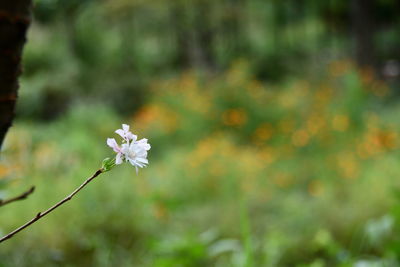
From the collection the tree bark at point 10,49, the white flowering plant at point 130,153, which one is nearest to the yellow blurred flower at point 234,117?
the tree bark at point 10,49

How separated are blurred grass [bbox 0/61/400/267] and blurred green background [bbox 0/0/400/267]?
17 millimetres

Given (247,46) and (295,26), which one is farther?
(295,26)

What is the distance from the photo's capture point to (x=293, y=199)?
462 cm

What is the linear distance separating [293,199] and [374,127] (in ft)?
7.96

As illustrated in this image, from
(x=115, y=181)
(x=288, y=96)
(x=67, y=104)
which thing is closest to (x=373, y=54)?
(x=288, y=96)

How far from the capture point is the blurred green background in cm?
334

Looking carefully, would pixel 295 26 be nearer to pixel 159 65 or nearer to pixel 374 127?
pixel 159 65

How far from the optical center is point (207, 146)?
643 centimetres

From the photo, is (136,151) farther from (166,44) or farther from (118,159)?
(166,44)

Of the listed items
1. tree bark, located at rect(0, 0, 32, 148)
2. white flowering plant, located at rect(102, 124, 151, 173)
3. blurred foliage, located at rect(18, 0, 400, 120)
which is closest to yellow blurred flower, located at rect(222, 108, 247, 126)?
blurred foliage, located at rect(18, 0, 400, 120)

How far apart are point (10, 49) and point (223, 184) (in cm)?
467

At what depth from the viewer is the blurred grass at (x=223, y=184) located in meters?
3.17

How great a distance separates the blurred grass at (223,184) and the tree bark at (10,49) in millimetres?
638

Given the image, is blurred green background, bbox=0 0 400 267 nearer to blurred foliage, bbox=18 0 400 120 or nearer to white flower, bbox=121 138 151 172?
blurred foliage, bbox=18 0 400 120
